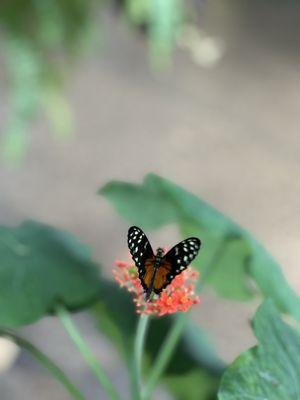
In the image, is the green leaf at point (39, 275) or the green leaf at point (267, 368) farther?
the green leaf at point (39, 275)

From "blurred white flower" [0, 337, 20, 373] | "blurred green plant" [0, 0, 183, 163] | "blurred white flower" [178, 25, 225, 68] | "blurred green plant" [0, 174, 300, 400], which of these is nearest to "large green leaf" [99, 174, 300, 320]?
"blurred green plant" [0, 174, 300, 400]

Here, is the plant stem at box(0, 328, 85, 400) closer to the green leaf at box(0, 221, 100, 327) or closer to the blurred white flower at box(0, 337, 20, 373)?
the green leaf at box(0, 221, 100, 327)

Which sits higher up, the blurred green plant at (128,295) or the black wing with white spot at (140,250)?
the blurred green plant at (128,295)

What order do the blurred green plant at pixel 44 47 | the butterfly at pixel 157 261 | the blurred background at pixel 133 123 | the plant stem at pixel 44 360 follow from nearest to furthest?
1. the butterfly at pixel 157 261
2. the plant stem at pixel 44 360
3. the blurred background at pixel 133 123
4. the blurred green plant at pixel 44 47

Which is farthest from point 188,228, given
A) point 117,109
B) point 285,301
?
point 117,109

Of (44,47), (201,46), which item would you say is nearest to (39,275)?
(44,47)

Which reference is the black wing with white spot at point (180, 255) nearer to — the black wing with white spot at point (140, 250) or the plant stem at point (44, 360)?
the black wing with white spot at point (140, 250)

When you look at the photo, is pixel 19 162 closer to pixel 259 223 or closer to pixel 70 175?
pixel 70 175

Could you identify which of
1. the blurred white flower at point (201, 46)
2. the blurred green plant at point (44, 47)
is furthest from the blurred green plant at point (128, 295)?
the blurred white flower at point (201, 46)
